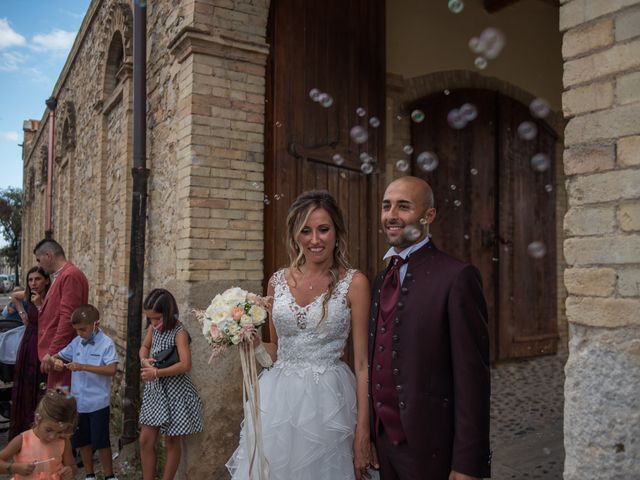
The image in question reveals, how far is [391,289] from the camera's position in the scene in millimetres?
2479

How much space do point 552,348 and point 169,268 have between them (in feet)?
20.8

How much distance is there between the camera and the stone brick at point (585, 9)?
1955mm

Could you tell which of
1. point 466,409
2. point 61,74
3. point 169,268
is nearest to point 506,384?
point 169,268

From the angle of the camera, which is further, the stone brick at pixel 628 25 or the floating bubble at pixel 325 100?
the floating bubble at pixel 325 100

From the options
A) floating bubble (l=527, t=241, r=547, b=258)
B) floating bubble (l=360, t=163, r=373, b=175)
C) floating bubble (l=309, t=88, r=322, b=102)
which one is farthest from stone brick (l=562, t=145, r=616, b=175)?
floating bubble (l=527, t=241, r=547, b=258)

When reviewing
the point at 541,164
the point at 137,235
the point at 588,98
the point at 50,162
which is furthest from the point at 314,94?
the point at 50,162

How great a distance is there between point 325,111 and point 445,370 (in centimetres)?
348

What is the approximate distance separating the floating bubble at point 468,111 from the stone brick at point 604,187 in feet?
18.7

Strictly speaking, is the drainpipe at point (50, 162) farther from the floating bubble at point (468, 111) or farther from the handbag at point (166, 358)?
the handbag at point (166, 358)

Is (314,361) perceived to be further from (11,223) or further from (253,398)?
(11,223)

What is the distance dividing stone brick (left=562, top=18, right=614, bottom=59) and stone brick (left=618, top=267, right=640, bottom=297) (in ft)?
2.54

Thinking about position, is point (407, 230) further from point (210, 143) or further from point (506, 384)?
point (506, 384)

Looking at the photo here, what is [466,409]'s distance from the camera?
214cm

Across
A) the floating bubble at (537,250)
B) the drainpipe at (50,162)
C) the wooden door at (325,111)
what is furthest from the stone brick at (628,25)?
the drainpipe at (50,162)
